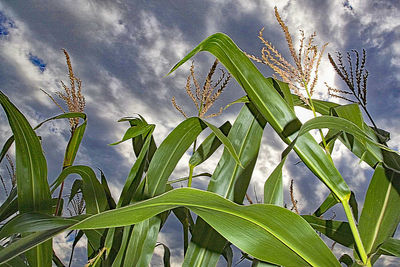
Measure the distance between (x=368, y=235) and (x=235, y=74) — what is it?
0.34 m

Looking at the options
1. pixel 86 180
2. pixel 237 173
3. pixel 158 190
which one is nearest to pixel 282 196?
pixel 237 173

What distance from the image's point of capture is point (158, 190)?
64 cm

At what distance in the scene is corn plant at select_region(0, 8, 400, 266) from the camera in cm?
42

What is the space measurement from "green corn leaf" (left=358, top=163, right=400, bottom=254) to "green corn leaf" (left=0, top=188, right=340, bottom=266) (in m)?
0.12

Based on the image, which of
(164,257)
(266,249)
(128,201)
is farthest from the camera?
(164,257)

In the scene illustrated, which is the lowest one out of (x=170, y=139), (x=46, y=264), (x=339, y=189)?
(x=46, y=264)

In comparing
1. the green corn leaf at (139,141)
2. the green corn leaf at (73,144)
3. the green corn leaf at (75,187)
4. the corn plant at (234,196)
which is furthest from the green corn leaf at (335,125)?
the green corn leaf at (75,187)

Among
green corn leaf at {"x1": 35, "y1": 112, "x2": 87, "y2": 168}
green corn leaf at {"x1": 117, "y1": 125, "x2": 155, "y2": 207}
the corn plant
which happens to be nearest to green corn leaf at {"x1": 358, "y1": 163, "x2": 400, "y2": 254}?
the corn plant

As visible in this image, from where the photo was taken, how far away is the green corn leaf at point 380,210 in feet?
1.72

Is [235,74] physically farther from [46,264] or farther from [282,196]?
[46,264]

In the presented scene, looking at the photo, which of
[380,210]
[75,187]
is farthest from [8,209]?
[380,210]

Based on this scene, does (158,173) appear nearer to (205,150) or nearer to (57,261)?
(205,150)

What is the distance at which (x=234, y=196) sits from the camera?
1.97 ft

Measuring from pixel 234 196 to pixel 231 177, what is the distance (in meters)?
0.03
